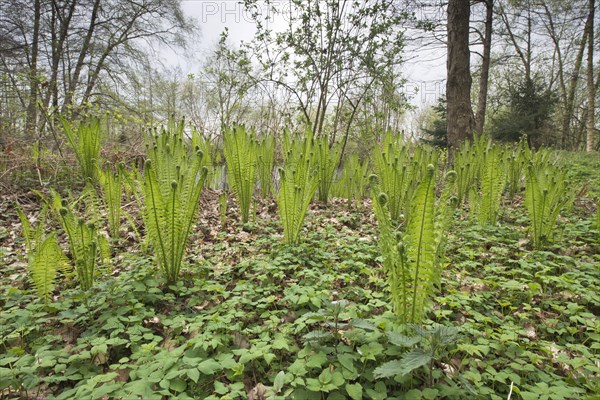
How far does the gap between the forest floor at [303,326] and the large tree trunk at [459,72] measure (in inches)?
100.0

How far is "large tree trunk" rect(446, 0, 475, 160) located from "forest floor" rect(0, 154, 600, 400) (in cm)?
254

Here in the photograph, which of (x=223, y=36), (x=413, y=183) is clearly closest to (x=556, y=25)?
(x=223, y=36)

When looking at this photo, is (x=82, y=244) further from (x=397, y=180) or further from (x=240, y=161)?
(x=397, y=180)

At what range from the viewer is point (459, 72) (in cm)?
446

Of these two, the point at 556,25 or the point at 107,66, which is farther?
the point at 556,25

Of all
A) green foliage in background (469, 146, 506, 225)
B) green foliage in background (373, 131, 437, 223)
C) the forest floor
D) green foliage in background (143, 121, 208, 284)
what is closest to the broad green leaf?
the forest floor

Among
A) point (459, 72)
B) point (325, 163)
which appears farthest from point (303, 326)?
point (459, 72)

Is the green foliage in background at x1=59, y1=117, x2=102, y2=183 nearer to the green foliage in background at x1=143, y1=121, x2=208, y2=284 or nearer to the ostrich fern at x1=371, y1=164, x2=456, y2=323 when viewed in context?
the green foliage in background at x1=143, y1=121, x2=208, y2=284

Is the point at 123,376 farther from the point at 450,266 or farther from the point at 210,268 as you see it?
the point at 450,266

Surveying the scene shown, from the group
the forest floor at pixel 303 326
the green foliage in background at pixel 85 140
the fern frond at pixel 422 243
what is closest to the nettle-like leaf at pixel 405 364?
the forest floor at pixel 303 326

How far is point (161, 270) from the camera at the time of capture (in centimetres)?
170

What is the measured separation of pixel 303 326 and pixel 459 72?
468 cm

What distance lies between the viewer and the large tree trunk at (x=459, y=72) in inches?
174

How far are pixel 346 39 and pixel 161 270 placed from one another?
5210 millimetres
